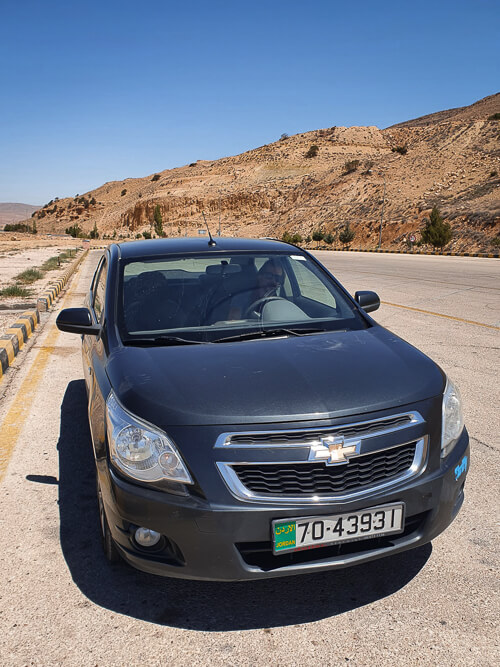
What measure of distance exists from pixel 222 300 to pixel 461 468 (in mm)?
1756

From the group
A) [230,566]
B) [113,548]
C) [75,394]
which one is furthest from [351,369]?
[75,394]

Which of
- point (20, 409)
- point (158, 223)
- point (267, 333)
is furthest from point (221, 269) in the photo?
point (158, 223)

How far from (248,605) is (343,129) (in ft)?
405

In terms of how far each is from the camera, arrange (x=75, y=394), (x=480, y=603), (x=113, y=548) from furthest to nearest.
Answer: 1. (x=75, y=394)
2. (x=113, y=548)
3. (x=480, y=603)

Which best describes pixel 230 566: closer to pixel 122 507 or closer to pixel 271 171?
pixel 122 507

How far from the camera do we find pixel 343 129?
118m

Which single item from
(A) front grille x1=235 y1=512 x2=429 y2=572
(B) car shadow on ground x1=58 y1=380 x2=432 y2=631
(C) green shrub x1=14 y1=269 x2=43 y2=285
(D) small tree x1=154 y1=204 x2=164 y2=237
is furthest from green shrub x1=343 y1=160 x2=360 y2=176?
(A) front grille x1=235 y1=512 x2=429 y2=572

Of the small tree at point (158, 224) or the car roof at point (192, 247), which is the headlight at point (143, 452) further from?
the small tree at point (158, 224)

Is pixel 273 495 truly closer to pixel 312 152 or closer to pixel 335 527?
pixel 335 527

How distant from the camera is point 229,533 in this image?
2.29 metres

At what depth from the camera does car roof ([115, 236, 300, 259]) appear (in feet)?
13.6

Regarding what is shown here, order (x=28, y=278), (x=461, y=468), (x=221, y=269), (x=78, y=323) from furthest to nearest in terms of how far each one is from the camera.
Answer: (x=28, y=278), (x=221, y=269), (x=78, y=323), (x=461, y=468)

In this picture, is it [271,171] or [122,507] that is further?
[271,171]

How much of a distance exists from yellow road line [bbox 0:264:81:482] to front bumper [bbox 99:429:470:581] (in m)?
1.93
